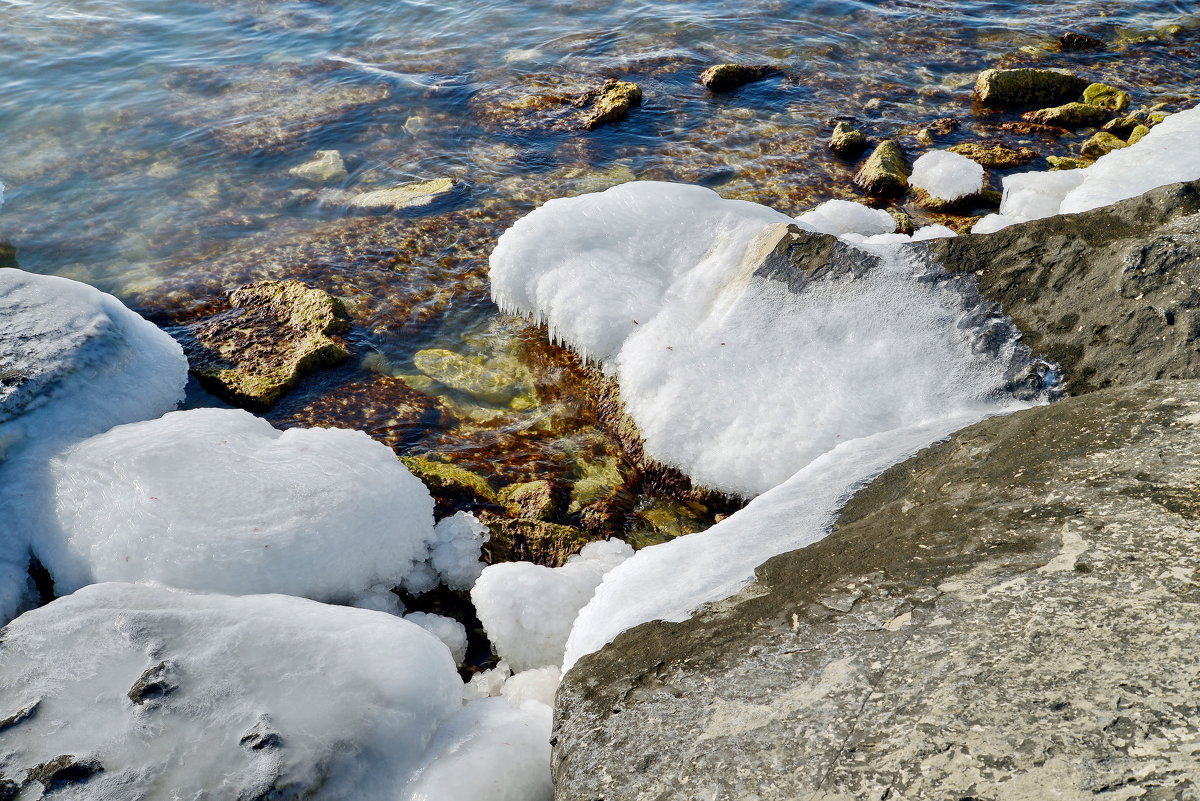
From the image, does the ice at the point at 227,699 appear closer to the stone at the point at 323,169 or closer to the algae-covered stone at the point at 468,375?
the algae-covered stone at the point at 468,375

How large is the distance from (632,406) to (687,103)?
6.67 meters

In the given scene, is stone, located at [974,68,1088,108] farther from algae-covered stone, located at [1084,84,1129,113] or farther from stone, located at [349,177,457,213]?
stone, located at [349,177,457,213]

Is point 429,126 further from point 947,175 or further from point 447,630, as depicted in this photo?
point 447,630

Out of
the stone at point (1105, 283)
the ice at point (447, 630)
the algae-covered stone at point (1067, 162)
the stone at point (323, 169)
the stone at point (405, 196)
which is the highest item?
the stone at point (1105, 283)

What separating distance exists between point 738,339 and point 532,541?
1814 millimetres

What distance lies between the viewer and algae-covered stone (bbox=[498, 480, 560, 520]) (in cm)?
496

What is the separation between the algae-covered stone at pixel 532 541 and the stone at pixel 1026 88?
8637 mm

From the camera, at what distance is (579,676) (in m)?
3.00

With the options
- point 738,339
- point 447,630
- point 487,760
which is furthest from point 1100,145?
point 487,760

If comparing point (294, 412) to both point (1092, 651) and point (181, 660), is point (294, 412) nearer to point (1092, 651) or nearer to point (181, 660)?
point (181, 660)

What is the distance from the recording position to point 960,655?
231 cm

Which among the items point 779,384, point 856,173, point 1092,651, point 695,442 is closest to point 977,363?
point 779,384

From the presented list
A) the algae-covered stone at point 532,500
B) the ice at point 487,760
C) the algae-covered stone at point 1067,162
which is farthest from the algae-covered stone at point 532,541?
the algae-covered stone at point 1067,162

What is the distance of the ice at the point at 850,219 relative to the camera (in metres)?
7.42
